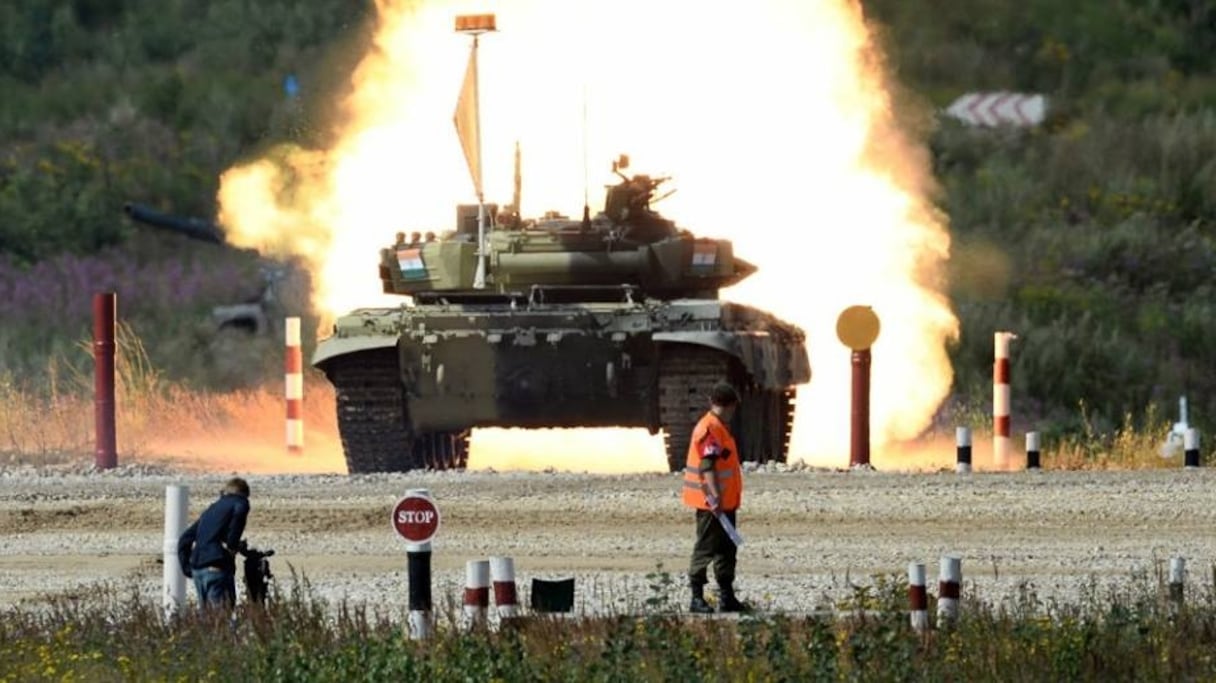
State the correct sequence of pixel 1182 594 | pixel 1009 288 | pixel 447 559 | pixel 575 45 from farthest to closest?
pixel 1009 288
pixel 575 45
pixel 447 559
pixel 1182 594

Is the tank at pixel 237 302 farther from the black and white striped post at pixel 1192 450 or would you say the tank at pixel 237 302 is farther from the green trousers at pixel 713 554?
the green trousers at pixel 713 554

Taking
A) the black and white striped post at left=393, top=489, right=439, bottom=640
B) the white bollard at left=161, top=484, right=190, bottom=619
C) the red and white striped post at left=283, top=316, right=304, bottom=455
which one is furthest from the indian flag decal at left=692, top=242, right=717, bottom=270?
the black and white striped post at left=393, top=489, right=439, bottom=640

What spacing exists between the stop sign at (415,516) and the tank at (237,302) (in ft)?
85.1

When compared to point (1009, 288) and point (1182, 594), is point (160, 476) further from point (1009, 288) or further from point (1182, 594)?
point (1009, 288)

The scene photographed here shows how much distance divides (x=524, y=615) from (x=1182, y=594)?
3080mm

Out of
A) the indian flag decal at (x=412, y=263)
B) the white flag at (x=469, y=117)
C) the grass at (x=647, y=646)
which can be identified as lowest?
the grass at (x=647, y=646)

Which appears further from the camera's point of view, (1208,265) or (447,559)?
(1208,265)

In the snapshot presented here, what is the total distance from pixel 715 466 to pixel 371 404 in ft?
32.2

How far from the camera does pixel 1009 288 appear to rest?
4388 centimetres

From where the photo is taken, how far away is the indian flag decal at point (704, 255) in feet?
101

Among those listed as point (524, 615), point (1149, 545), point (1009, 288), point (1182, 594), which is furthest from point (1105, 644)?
point (1009, 288)

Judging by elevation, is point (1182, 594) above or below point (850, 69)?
below

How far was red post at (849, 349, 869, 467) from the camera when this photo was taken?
97.8ft

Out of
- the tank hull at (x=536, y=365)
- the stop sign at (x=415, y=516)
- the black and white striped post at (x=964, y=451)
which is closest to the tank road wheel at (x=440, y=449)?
the tank hull at (x=536, y=365)
